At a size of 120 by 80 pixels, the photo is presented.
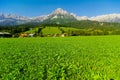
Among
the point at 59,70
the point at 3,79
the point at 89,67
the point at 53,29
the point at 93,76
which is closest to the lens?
the point at 3,79

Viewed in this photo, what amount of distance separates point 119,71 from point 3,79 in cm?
729

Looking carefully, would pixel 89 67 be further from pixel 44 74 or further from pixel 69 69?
pixel 44 74

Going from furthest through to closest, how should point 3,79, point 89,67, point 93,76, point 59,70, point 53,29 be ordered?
point 53,29, point 89,67, point 59,70, point 93,76, point 3,79

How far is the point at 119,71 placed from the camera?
15.4 m

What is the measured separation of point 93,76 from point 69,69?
102 inches

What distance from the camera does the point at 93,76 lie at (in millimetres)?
14141

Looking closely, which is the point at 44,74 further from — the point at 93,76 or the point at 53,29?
the point at 53,29

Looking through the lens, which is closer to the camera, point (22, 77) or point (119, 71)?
point (22, 77)

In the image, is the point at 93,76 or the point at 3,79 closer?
the point at 3,79

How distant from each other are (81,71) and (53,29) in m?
182

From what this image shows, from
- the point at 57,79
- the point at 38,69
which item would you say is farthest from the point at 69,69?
the point at 57,79

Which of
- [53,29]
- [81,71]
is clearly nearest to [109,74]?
[81,71]

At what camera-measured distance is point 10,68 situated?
1572 centimetres

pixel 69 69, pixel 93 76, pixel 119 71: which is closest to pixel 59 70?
pixel 69 69
